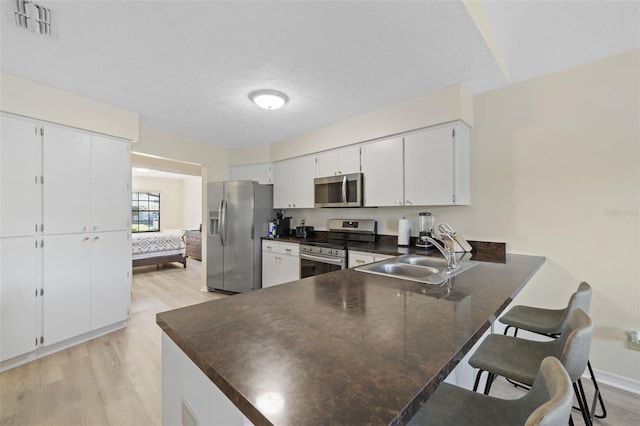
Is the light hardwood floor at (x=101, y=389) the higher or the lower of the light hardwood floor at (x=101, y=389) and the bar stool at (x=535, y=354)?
the lower

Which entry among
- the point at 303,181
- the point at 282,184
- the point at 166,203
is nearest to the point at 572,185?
the point at 303,181

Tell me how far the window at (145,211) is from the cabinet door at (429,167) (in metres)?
8.78

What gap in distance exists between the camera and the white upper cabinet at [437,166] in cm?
244

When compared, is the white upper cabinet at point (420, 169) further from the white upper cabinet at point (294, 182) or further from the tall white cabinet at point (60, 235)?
the tall white cabinet at point (60, 235)

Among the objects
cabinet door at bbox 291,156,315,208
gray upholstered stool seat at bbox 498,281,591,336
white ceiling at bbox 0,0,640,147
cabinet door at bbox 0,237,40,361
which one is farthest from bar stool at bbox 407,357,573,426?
cabinet door at bbox 0,237,40,361

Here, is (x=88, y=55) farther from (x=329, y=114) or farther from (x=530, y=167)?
(x=530, y=167)

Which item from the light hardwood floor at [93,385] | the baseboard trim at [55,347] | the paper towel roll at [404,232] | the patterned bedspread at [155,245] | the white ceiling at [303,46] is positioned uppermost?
the white ceiling at [303,46]

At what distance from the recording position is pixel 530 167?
2.31m

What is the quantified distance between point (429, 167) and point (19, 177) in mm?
3706

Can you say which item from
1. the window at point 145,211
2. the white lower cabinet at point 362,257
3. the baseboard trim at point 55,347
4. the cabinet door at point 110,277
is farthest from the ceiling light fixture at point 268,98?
the window at point 145,211

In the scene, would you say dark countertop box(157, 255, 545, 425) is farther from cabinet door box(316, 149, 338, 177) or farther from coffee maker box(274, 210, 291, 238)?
coffee maker box(274, 210, 291, 238)

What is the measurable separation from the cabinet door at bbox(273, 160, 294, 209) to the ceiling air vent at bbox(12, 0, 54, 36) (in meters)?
2.72

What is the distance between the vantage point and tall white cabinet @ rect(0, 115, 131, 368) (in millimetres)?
2238

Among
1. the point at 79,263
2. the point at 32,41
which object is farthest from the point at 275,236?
the point at 32,41
